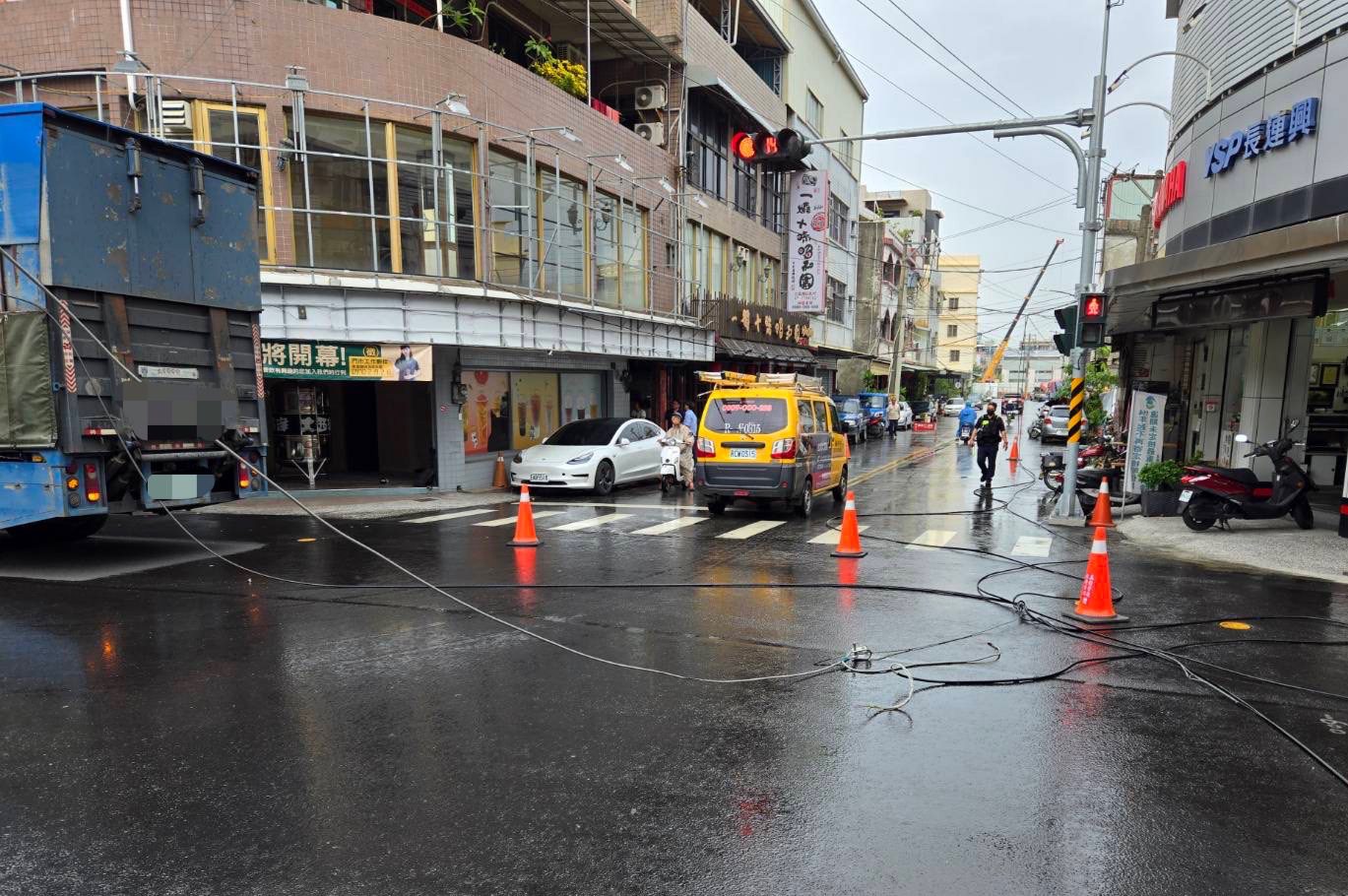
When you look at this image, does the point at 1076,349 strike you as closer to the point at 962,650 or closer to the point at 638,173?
the point at 962,650

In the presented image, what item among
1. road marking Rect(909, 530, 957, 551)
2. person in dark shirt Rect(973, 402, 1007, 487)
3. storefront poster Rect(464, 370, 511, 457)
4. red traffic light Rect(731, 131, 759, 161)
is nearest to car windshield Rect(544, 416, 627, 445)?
storefront poster Rect(464, 370, 511, 457)

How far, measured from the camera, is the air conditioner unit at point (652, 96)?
79.7 feet

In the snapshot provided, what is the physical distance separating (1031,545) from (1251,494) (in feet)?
12.1

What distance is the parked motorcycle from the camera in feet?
37.4

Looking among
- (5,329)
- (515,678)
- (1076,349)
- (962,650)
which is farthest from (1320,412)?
(5,329)

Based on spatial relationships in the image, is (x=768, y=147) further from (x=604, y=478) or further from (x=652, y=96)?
(x=652, y=96)

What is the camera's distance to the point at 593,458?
16.2 meters

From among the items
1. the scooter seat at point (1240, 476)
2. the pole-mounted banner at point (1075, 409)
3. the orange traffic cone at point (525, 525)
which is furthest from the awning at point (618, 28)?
the scooter seat at point (1240, 476)

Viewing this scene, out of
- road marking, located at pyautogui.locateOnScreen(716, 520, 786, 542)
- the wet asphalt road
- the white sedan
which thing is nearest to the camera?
the wet asphalt road

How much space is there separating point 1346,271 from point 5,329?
16.8m

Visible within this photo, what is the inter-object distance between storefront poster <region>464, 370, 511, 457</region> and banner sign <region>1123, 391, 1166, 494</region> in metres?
13.2

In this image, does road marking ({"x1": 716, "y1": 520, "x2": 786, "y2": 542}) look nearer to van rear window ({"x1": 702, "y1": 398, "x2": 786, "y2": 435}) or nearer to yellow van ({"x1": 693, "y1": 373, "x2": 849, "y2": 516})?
yellow van ({"x1": 693, "y1": 373, "x2": 849, "y2": 516})

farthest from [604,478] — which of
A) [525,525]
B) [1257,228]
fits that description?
[1257,228]

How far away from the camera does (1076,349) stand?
43.2ft
